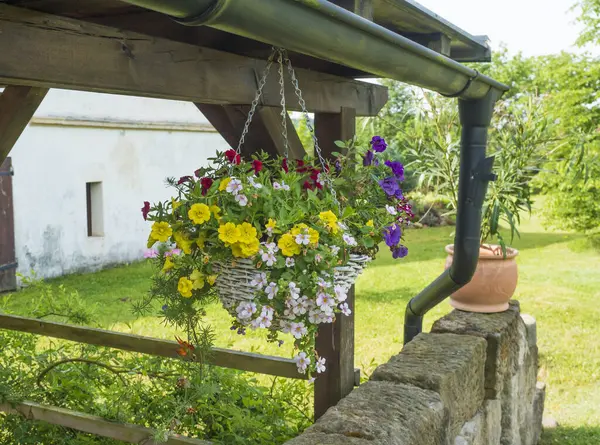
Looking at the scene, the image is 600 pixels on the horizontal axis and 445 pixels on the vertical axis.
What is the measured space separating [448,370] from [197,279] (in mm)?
1232

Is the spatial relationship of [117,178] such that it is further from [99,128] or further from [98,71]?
[98,71]

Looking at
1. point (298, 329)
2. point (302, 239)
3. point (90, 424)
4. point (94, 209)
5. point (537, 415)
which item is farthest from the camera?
point (94, 209)

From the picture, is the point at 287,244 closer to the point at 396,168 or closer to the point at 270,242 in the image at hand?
the point at 270,242

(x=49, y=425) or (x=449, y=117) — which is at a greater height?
(x=449, y=117)

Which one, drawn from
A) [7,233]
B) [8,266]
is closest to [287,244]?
[8,266]

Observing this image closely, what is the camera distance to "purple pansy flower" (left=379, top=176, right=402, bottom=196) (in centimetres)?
216

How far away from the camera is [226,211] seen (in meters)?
1.91

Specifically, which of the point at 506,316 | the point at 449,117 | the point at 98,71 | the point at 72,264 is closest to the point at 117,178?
the point at 72,264

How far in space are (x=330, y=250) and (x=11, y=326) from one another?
102 inches

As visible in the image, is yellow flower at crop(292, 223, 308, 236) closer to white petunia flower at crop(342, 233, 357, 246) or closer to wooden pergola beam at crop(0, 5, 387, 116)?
white petunia flower at crop(342, 233, 357, 246)

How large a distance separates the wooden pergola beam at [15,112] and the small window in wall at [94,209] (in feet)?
29.8

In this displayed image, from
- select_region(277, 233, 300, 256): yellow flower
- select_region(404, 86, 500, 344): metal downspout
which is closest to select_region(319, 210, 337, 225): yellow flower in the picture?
select_region(277, 233, 300, 256): yellow flower

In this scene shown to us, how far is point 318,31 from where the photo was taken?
5.41 ft

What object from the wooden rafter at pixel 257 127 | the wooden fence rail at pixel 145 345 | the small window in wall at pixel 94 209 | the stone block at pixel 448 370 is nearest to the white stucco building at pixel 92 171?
the small window in wall at pixel 94 209
